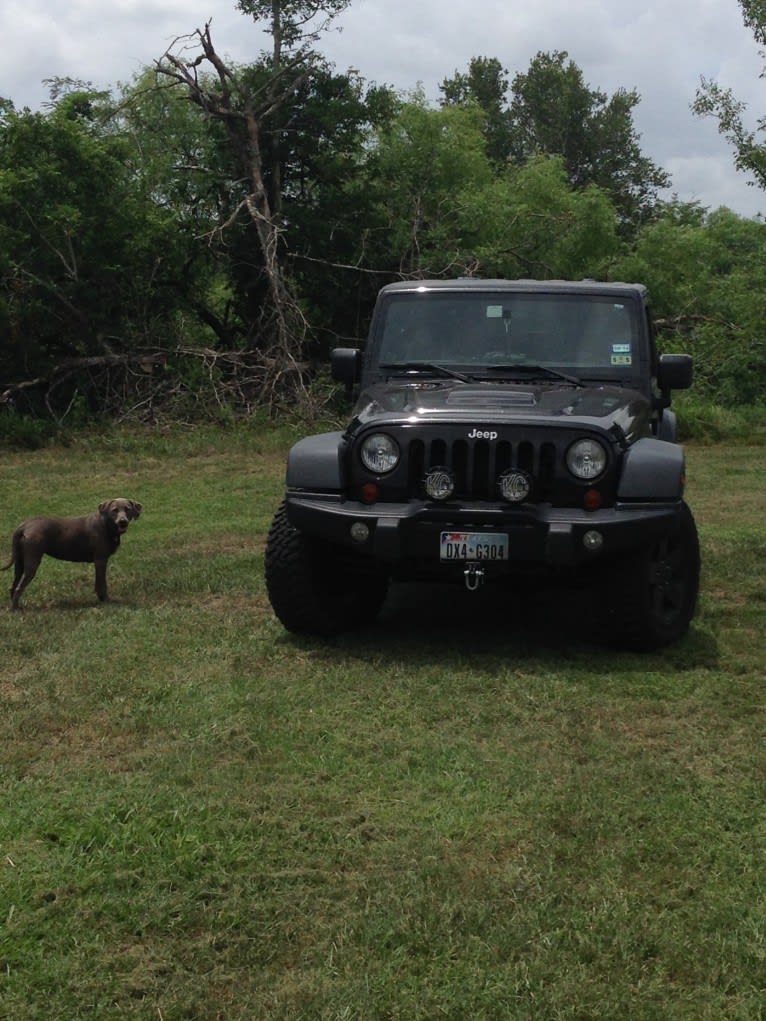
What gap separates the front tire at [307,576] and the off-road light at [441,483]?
0.56 m

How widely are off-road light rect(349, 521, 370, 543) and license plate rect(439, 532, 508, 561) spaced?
1.09 feet

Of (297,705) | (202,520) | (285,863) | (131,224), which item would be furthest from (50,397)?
(285,863)

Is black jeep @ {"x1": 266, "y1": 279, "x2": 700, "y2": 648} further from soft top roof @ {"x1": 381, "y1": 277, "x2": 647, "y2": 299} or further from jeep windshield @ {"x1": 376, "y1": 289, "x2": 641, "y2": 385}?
soft top roof @ {"x1": 381, "y1": 277, "x2": 647, "y2": 299}

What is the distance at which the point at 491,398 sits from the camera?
21.4 ft

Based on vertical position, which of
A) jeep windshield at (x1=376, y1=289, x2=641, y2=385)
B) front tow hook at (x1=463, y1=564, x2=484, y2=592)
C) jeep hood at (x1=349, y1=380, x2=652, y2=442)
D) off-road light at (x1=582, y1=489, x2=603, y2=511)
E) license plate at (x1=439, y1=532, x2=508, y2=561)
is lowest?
front tow hook at (x1=463, y1=564, x2=484, y2=592)

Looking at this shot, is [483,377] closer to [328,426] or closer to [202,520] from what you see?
[202,520]

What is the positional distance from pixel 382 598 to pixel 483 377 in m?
1.24

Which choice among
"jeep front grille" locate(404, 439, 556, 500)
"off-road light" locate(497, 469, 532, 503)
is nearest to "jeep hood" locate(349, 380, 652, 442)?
"jeep front grille" locate(404, 439, 556, 500)

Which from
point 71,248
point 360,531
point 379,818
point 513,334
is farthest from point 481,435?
point 71,248

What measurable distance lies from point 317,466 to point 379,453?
0.31 meters

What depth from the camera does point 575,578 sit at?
6.37 metres

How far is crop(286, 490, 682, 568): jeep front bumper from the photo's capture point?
5992 millimetres

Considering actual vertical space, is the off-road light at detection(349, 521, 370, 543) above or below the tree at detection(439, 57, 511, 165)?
below

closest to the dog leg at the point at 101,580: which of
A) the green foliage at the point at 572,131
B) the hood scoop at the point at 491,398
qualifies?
the hood scoop at the point at 491,398
